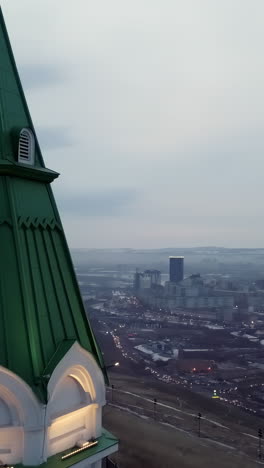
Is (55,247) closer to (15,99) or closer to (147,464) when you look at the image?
(15,99)

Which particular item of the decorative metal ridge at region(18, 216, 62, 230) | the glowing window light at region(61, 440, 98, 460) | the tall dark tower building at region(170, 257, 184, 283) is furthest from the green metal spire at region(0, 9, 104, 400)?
the tall dark tower building at region(170, 257, 184, 283)

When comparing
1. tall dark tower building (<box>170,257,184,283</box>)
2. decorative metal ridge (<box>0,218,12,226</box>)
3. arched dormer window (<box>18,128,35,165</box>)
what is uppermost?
arched dormer window (<box>18,128,35,165</box>)

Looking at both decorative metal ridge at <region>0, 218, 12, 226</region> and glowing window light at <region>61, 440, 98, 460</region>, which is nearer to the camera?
glowing window light at <region>61, 440, 98, 460</region>

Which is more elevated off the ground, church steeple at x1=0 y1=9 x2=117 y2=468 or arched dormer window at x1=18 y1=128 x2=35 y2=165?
arched dormer window at x1=18 y1=128 x2=35 y2=165

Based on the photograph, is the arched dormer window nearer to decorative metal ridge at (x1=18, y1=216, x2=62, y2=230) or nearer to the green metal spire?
the green metal spire

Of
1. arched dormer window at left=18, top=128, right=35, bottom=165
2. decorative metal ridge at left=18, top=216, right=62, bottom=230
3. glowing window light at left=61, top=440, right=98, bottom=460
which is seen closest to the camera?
glowing window light at left=61, top=440, right=98, bottom=460
